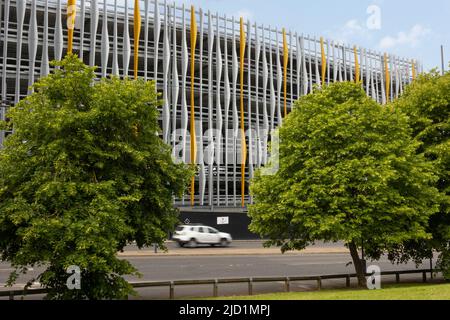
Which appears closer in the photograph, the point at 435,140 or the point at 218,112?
the point at 435,140

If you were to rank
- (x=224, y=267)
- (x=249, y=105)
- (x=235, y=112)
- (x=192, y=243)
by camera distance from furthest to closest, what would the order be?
1. (x=249, y=105)
2. (x=235, y=112)
3. (x=192, y=243)
4. (x=224, y=267)

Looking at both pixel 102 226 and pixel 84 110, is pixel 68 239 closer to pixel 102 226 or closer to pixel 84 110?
pixel 102 226

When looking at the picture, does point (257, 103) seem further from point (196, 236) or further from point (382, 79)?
point (382, 79)

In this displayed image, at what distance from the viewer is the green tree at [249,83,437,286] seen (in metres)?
14.8

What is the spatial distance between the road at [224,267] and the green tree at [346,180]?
2926 millimetres

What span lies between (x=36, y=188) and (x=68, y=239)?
1.58 metres

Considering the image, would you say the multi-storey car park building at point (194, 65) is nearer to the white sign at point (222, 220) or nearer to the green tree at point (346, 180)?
the white sign at point (222, 220)

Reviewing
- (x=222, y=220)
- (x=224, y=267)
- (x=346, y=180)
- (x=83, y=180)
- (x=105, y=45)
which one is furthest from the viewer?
(x=222, y=220)

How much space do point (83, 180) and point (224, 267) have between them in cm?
1196

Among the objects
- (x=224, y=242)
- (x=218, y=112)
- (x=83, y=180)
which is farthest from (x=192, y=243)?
(x=83, y=180)

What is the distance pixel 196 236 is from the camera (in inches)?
1265

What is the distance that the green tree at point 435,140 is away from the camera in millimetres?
16984

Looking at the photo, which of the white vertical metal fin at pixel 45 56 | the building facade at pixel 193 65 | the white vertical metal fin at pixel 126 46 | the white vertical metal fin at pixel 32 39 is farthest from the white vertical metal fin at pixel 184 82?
the white vertical metal fin at pixel 32 39

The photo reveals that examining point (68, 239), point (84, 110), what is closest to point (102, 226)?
point (68, 239)
